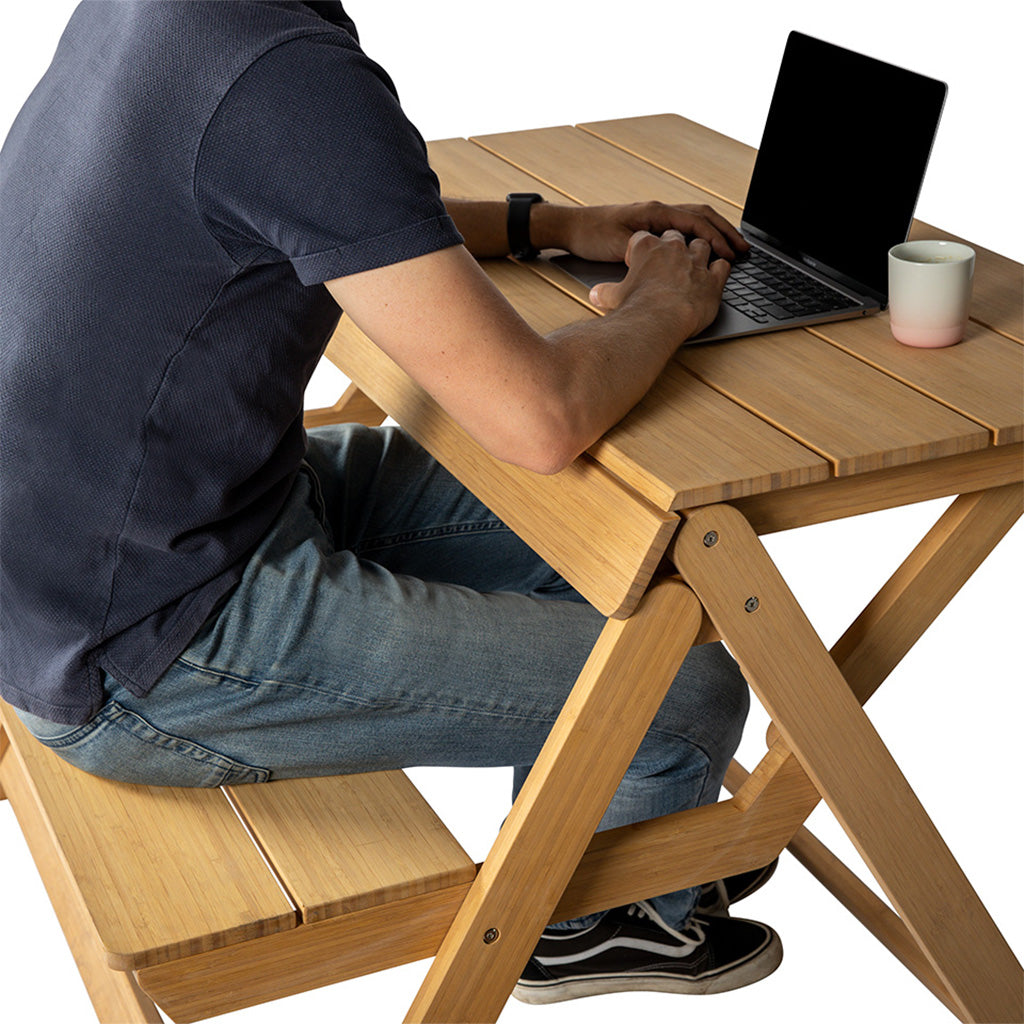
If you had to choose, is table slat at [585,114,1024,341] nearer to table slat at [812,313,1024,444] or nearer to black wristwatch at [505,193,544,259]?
table slat at [812,313,1024,444]

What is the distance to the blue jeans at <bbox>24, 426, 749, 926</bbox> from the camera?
1.73 m

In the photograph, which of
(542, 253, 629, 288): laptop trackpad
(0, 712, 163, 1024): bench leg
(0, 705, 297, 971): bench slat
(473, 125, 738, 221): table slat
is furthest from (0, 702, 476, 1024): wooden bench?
(473, 125, 738, 221): table slat

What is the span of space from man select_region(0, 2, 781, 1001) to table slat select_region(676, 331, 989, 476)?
85mm

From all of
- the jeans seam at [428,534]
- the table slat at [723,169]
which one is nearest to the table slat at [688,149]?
the table slat at [723,169]

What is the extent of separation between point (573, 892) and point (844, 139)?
1.13 meters

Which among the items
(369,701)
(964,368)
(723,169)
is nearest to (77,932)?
(369,701)

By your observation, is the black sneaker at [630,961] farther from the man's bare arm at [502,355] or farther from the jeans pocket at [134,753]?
the man's bare arm at [502,355]

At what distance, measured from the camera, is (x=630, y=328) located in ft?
5.96

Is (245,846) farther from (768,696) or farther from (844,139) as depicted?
(844,139)

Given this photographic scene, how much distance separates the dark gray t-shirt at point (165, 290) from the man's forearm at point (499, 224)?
1.88 feet

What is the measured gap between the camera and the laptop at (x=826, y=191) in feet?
6.63

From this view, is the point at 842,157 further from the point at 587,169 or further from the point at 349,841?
the point at 349,841

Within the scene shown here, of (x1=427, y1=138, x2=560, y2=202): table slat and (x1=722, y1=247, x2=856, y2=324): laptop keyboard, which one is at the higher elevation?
(x1=722, y1=247, x2=856, y2=324): laptop keyboard

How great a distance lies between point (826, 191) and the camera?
220cm
